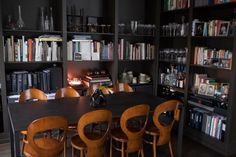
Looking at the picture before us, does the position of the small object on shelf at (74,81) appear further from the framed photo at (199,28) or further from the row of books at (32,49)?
the framed photo at (199,28)

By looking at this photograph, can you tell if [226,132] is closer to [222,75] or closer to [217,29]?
[222,75]

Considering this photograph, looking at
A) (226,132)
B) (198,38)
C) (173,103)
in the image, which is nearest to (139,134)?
(173,103)

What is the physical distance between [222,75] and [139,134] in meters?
1.85

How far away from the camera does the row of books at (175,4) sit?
12.5 feet

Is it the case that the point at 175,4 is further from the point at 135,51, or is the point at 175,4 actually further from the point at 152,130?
the point at 152,130

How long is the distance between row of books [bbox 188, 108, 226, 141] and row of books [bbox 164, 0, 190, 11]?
168cm

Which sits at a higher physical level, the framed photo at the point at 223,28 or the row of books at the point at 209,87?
the framed photo at the point at 223,28

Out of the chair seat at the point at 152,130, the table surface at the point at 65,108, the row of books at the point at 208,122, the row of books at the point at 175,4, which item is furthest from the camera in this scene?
the row of books at the point at 175,4

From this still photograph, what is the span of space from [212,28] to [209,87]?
0.86 metres

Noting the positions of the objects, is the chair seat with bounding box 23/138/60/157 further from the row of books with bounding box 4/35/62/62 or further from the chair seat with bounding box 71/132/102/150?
the row of books with bounding box 4/35/62/62

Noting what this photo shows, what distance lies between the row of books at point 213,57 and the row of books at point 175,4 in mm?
743

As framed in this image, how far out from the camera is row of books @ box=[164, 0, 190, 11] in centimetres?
381

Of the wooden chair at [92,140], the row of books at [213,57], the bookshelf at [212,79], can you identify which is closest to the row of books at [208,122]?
the bookshelf at [212,79]

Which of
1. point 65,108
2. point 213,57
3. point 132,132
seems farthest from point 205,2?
point 65,108
